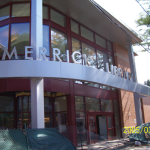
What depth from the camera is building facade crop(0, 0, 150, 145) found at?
8.75m

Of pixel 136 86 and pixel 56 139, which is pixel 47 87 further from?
pixel 136 86

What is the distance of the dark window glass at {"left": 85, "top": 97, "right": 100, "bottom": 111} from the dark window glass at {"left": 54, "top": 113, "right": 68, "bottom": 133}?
7.97 ft

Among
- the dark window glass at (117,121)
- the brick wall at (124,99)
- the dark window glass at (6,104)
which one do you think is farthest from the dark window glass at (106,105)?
the dark window glass at (6,104)

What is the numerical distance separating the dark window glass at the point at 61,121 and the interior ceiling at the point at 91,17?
7778 mm

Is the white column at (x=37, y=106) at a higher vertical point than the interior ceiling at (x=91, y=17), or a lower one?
lower

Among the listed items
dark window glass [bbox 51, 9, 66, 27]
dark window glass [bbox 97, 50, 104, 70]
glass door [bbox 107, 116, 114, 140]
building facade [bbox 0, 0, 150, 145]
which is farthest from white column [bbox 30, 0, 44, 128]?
glass door [bbox 107, 116, 114, 140]

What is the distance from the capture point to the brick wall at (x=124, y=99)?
19702 millimetres

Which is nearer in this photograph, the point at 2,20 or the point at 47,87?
the point at 47,87

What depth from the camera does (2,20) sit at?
13.6 m

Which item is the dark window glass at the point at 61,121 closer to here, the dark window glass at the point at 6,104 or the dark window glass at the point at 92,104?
the dark window glass at the point at 92,104

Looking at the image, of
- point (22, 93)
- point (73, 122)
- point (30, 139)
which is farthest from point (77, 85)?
point (30, 139)

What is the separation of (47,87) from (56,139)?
4.87 meters

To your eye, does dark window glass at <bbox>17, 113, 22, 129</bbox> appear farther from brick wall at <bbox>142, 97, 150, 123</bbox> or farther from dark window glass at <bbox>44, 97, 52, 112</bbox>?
brick wall at <bbox>142, 97, 150, 123</bbox>

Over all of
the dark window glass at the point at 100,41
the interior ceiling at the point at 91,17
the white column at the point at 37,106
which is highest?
the interior ceiling at the point at 91,17
